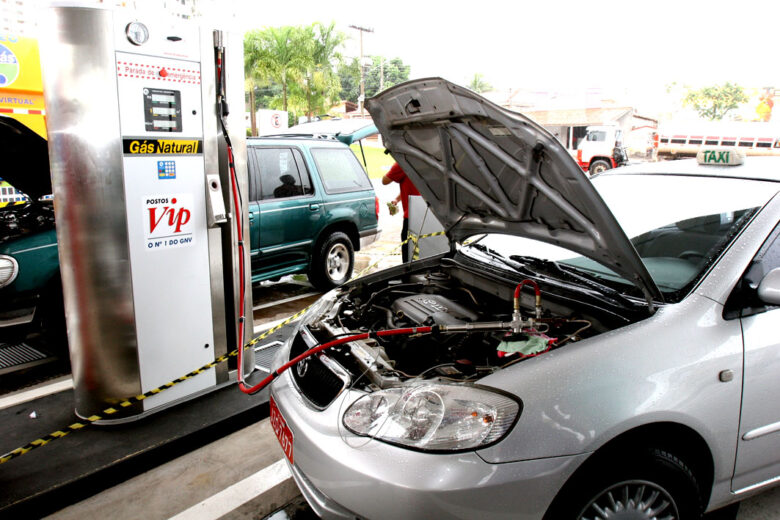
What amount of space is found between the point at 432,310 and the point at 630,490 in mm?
1217

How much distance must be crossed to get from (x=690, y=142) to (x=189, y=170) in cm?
2633

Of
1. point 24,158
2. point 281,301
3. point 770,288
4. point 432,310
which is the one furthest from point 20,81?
point 770,288

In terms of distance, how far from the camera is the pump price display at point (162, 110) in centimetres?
303

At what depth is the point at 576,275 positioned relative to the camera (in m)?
2.65

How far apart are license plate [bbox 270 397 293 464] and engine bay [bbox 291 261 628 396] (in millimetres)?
295

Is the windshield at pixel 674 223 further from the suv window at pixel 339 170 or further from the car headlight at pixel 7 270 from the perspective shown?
the suv window at pixel 339 170

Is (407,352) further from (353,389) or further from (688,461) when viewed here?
(688,461)

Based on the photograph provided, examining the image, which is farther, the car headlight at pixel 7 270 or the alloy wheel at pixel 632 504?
the car headlight at pixel 7 270

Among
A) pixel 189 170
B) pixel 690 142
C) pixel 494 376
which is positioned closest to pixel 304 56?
pixel 690 142

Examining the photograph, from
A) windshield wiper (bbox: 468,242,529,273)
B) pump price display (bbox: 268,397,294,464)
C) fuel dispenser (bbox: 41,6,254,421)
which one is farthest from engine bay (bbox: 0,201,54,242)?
windshield wiper (bbox: 468,242,529,273)

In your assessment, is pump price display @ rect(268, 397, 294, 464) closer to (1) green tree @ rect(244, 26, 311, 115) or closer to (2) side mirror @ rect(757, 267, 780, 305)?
(2) side mirror @ rect(757, 267, 780, 305)

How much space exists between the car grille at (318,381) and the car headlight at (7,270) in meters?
2.73

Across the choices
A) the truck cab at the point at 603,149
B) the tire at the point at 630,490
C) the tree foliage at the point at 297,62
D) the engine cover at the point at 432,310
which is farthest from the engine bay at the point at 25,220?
the tree foliage at the point at 297,62

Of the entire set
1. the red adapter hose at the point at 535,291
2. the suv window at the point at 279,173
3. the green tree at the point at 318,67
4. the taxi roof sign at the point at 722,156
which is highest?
the green tree at the point at 318,67
